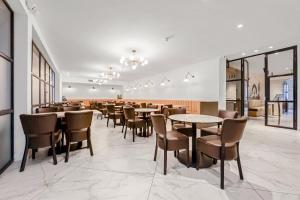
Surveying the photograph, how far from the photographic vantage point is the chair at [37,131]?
2436 millimetres

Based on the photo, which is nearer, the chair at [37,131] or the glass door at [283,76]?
the chair at [37,131]

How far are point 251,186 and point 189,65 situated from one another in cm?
730

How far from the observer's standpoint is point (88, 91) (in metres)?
16.4

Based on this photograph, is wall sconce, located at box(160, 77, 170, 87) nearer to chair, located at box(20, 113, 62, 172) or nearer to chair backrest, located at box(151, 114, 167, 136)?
chair backrest, located at box(151, 114, 167, 136)

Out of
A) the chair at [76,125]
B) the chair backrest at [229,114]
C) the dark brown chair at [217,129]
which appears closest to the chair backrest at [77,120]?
the chair at [76,125]

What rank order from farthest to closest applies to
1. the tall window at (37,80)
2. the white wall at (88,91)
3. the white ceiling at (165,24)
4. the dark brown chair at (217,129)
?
the white wall at (88,91) → the tall window at (37,80) → the white ceiling at (165,24) → the dark brown chair at (217,129)

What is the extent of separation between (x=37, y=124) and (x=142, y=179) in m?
1.82

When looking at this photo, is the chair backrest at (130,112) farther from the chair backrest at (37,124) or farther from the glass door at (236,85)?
the glass door at (236,85)

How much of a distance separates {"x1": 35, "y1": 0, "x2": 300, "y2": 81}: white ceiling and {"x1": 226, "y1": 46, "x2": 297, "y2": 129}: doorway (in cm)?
146

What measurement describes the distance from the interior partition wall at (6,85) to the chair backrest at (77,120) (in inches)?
36.1

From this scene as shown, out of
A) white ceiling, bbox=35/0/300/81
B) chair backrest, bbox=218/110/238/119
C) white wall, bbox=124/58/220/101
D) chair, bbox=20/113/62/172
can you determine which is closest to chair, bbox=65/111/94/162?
chair, bbox=20/113/62/172

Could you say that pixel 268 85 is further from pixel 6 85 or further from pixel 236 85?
pixel 6 85

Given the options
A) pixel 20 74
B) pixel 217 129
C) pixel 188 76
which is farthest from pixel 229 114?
pixel 188 76

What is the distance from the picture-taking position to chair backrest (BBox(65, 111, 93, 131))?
2.86 metres
